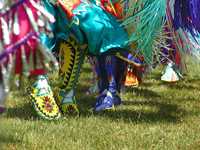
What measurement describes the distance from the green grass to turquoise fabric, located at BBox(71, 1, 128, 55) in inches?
15.9

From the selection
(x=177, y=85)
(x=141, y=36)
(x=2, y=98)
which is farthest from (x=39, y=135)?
(x=177, y=85)

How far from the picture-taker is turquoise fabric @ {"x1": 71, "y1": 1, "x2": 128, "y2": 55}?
305 cm

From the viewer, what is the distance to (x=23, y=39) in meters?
1.15

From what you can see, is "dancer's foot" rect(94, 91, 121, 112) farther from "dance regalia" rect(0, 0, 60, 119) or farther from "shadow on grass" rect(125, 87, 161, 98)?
"dance regalia" rect(0, 0, 60, 119)

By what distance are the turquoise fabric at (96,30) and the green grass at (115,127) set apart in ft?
1.32

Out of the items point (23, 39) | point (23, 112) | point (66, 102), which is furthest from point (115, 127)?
point (23, 39)

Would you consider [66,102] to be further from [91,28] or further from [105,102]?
[91,28]

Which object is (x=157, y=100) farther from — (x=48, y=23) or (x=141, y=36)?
(x=48, y=23)

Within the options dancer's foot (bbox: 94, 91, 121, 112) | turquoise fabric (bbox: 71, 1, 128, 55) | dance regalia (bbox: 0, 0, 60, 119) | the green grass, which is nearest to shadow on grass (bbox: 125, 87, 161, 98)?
the green grass

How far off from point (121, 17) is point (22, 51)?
2.04m

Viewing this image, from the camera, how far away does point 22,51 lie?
1136mm

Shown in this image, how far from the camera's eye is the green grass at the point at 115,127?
2658 millimetres

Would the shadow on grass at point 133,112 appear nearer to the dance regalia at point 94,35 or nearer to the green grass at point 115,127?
the green grass at point 115,127

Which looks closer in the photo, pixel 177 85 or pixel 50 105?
pixel 50 105
